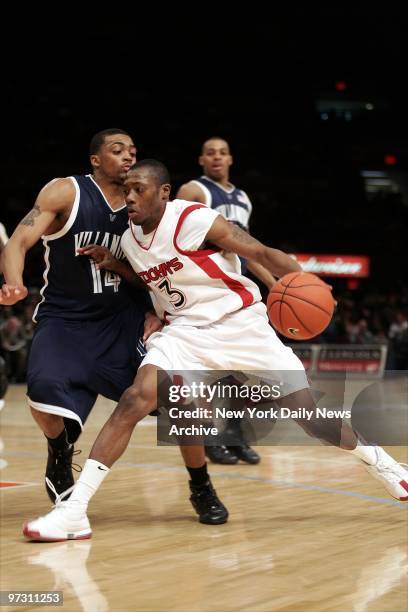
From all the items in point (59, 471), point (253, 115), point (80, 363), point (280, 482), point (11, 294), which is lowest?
point (280, 482)

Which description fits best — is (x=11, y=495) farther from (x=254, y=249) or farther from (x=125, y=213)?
(x=254, y=249)

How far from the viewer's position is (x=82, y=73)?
2162cm

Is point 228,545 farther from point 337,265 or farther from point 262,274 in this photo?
point 337,265

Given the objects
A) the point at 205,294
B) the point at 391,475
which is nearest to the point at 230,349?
the point at 205,294

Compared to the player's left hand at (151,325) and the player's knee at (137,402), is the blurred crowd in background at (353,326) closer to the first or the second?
the player's left hand at (151,325)

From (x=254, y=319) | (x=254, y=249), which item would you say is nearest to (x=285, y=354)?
(x=254, y=319)

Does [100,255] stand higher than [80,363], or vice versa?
[100,255]

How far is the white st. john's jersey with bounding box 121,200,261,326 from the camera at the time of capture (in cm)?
416

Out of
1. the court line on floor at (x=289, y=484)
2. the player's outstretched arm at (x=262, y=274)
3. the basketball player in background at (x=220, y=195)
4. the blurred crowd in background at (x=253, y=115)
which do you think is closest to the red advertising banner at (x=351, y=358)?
the blurred crowd in background at (x=253, y=115)

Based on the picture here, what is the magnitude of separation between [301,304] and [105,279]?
39.5 inches

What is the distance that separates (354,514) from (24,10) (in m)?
18.9

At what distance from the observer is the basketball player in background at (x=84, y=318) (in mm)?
4223

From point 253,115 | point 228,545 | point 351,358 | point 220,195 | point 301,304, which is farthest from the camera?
point 253,115

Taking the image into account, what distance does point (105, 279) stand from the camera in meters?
4.44
